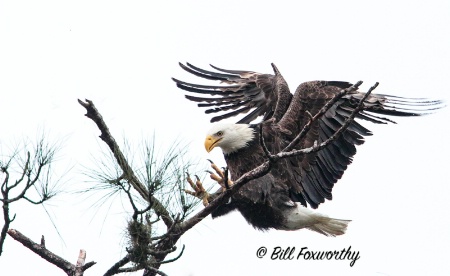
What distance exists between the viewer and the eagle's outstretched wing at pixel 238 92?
277 inches

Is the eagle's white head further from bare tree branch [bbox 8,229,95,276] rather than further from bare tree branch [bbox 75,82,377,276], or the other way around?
bare tree branch [bbox 8,229,95,276]

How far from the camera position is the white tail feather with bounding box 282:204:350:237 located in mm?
5782

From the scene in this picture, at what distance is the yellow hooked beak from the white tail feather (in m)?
0.71

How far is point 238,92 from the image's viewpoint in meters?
7.31

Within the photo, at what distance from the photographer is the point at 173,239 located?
12.8ft

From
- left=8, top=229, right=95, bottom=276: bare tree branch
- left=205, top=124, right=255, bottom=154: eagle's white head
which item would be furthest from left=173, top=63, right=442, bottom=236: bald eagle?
left=8, top=229, right=95, bottom=276: bare tree branch

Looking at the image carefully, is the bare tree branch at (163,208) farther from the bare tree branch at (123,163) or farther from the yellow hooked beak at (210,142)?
Answer: the yellow hooked beak at (210,142)

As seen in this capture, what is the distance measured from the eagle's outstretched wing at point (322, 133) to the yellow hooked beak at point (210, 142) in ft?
1.55

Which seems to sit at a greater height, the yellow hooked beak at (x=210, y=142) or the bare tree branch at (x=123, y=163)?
the yellow hooked beak at (x=210, y=142)

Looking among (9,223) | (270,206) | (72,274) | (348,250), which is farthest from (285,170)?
(9,223)

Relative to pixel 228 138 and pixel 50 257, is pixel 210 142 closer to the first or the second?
pixel 228 138

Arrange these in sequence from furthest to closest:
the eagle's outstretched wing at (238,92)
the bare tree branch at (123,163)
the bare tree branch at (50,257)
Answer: the eagle's outstretched wing at (238,92)
the bare tree branch at (50,257)
the bare tree branch at (123,163)

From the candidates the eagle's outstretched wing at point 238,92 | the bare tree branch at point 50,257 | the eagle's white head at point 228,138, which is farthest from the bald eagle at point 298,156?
the bare tree branch at point 50,257

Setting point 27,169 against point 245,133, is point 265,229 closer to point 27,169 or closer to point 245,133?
point 245,133
